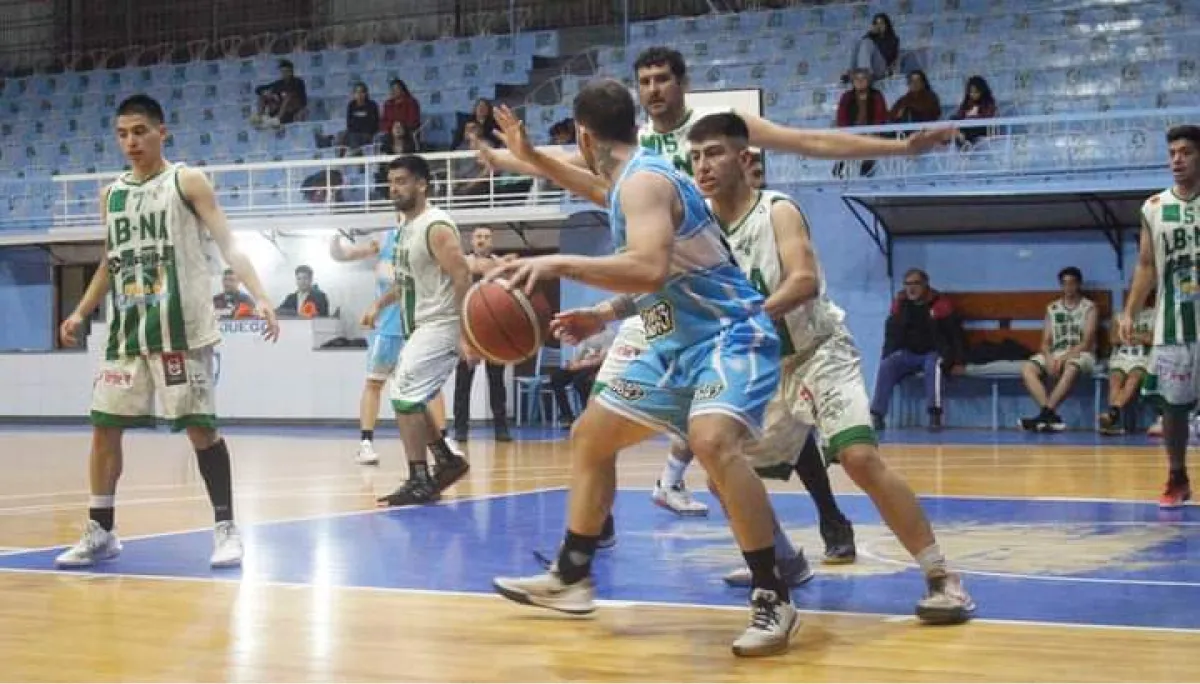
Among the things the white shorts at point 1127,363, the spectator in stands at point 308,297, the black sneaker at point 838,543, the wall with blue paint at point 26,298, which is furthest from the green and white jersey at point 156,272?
the wall with blue paint at point 26,298

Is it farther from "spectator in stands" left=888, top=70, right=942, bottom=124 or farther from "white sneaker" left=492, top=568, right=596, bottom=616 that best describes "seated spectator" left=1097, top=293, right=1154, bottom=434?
"white sneaker" left=492, top=568, right=596, bottom=616

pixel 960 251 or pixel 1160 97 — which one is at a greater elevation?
pixel 1160 97

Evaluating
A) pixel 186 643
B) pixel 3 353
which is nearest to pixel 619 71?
pixel 3 353

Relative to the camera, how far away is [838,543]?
22.7 feet

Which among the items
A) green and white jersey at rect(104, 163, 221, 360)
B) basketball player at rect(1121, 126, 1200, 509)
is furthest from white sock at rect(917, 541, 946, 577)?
basketball player at rect(1121, 126, 1200, 509)

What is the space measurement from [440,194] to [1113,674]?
693 inches

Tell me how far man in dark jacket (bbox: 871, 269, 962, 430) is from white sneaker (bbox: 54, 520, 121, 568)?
11.6 meters

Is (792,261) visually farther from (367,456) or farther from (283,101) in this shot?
(283,101)

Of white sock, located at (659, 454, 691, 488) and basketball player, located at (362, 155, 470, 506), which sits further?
basketball player, located at (362, 155, 470, 506)

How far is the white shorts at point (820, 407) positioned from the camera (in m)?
5.77

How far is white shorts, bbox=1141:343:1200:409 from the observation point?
29.0 ft

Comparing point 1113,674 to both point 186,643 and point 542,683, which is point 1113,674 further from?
point 186,643

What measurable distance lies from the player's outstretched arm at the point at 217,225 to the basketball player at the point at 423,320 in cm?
260

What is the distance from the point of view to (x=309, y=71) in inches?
1017
